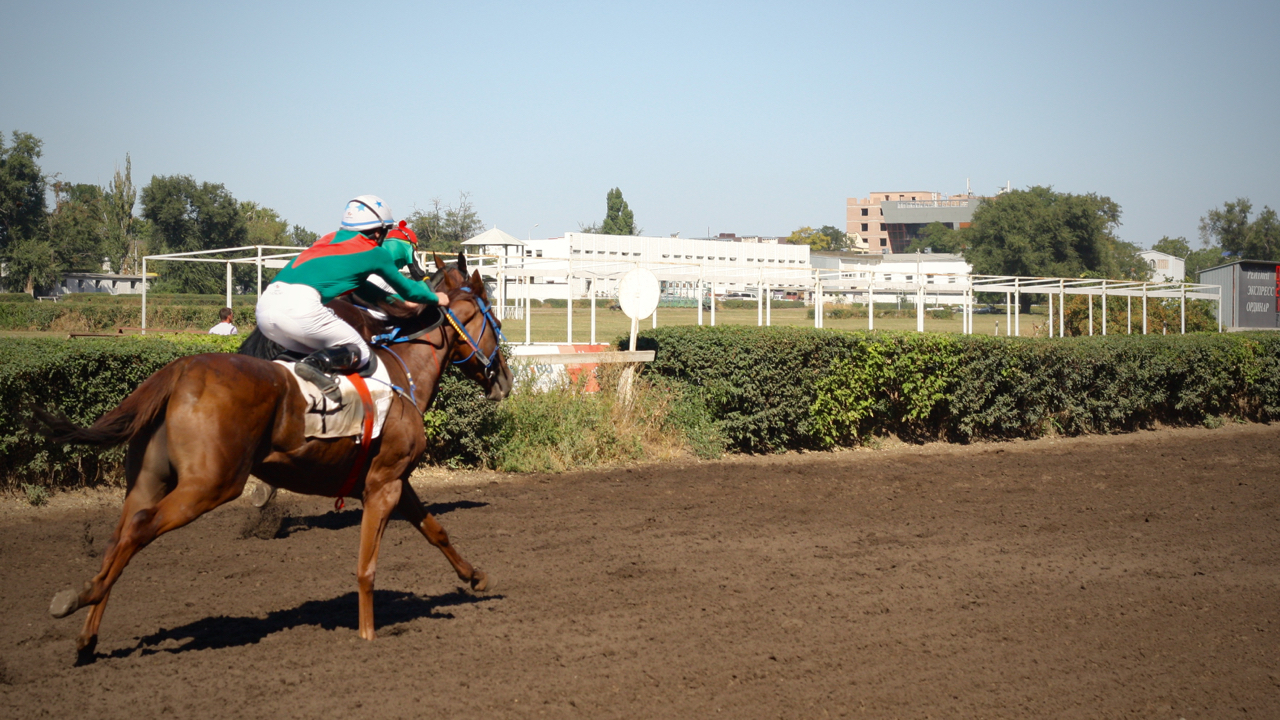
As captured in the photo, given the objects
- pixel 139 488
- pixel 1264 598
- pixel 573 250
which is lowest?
pixel 1264 598

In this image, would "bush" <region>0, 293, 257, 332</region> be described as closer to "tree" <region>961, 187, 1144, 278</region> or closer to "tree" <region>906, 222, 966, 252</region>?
"tree" <region>961, 187, 1144, 278</region>

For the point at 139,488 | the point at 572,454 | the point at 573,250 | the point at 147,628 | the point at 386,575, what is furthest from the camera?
the point at 573,250

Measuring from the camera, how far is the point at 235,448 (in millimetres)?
4438

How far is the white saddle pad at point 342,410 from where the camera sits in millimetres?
4805

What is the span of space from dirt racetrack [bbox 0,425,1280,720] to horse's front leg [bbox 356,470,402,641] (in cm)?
16

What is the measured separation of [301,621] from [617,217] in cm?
9904

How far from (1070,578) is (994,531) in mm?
1466

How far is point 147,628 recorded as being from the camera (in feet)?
16.5

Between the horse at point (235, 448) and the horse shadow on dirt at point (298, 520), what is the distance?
58.4 inches

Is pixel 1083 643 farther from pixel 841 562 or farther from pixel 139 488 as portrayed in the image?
pixel 139 488

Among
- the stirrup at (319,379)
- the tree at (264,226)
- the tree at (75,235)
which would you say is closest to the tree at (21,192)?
the tree at (75,235)

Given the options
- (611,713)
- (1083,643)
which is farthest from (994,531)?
(611,713)

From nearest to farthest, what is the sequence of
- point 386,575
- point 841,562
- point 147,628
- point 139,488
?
point 139,488 → point 147,628 → point 386,575 → point 841,562

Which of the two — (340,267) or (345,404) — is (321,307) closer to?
(340,267)
